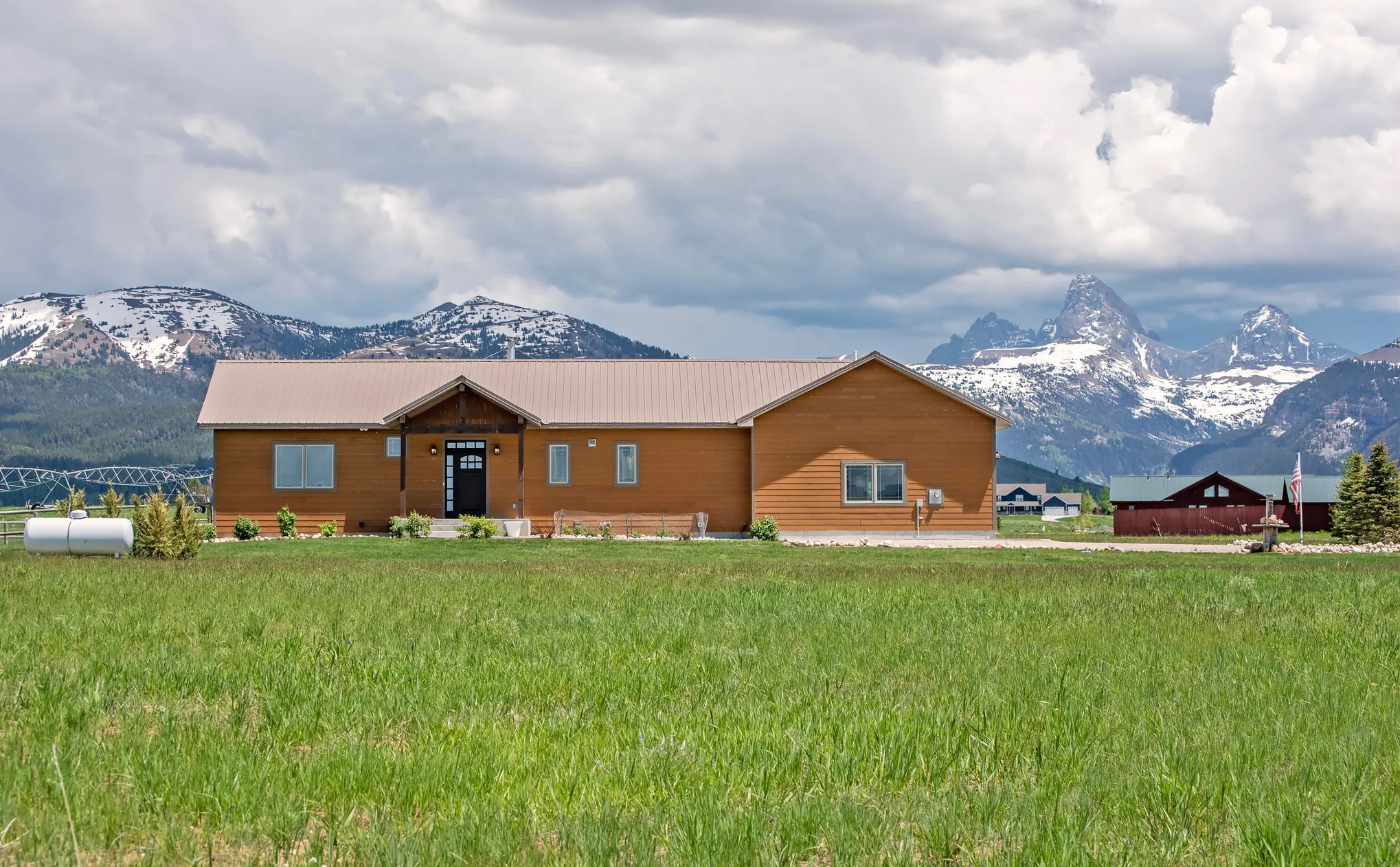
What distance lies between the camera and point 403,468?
113ft

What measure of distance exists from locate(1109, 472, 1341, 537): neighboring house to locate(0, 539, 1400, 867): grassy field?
193 feet

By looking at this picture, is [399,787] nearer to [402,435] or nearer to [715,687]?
[715,687]

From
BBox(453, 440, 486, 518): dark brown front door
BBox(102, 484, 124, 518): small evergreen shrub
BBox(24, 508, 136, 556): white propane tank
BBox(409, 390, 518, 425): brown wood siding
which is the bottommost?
BBox(24, 508, 136, 556): white propane tank

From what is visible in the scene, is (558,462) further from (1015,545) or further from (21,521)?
(21,521)

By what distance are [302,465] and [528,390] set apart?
23.9 feet

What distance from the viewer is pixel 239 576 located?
55.9 ft

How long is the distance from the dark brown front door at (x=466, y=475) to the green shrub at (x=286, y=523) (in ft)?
14.6

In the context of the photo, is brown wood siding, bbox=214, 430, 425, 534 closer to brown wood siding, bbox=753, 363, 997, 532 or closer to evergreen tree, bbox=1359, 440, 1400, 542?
brown wood siding, bbox=753, 363, 997, 532

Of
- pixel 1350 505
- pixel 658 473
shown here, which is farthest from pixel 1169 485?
pixel 658 473

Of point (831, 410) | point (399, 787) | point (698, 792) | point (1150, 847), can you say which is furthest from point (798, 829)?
point (831, 410)

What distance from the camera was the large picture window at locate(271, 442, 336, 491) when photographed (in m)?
36.1

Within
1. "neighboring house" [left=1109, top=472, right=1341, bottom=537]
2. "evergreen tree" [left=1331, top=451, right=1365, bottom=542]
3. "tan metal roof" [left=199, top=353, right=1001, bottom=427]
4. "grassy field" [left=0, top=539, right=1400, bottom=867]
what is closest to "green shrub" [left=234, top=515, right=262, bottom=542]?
"tan metal roof" [left=199, top=353, right=1001, bottom=427]

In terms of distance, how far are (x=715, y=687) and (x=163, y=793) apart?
3.78 meters

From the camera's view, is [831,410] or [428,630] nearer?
[428,630]
